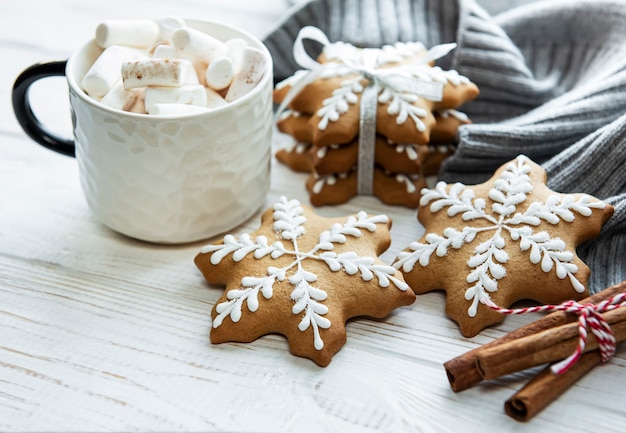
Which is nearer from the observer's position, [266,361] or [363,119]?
[266,361]

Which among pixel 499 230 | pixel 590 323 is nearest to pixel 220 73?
pixel 499 230

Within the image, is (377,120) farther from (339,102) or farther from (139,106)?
(139,106)

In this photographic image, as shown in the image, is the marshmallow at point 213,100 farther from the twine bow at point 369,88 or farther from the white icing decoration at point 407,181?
the white icing decoration at point 407,181

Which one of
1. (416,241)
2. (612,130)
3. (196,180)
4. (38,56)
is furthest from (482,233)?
(38,56)

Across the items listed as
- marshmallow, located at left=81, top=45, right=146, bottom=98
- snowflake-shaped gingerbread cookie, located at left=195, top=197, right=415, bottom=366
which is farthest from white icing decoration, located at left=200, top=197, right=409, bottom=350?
marshmallow, located at left=81, top=45, right=146, bottom=98

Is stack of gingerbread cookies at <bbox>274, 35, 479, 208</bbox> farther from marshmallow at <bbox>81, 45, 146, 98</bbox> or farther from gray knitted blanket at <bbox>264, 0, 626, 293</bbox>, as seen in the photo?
marshmallow at <bbox>81, 45, 146, 98</bbox>

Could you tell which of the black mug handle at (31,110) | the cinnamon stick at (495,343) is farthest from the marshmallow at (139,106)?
the cinnamon stick at (495,343)

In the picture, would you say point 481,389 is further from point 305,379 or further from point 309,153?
point 309,153
